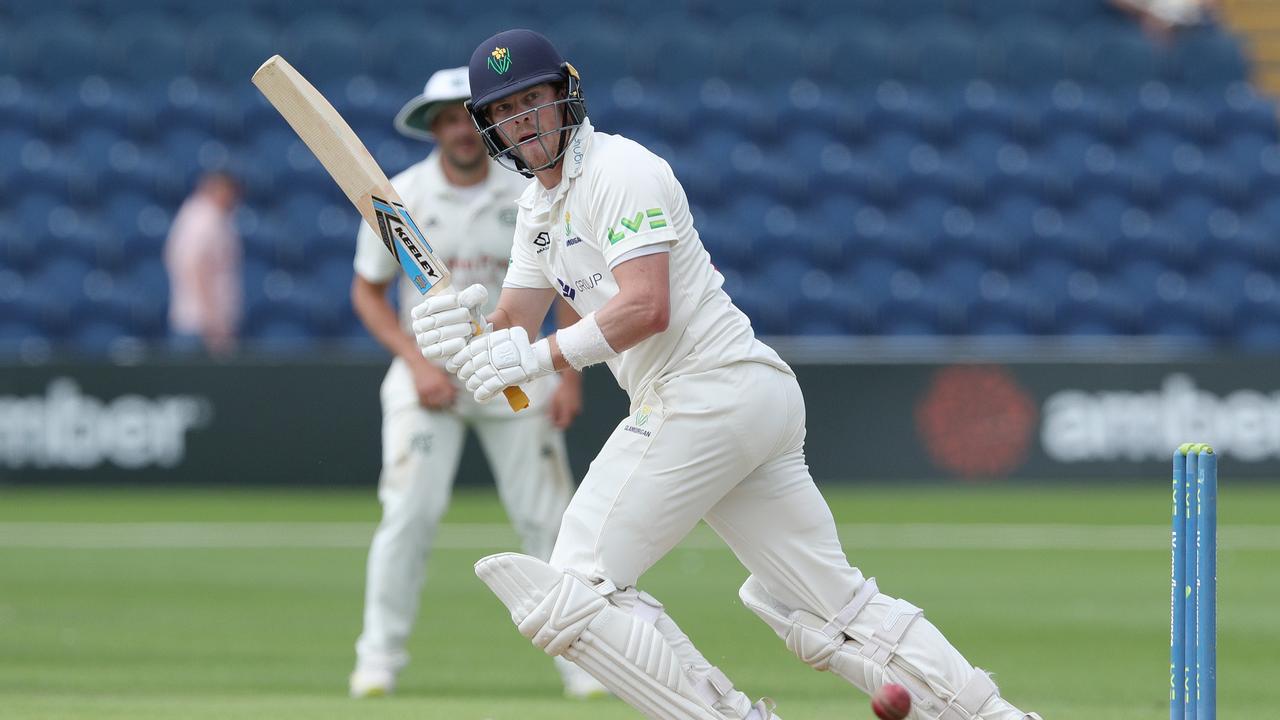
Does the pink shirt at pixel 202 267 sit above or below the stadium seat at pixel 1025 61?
below

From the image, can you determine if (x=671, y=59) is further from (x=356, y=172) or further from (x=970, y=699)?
(x=970, y=699)

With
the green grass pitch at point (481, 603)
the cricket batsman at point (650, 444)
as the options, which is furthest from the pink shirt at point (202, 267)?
the cricket batsman at point (650, 444)

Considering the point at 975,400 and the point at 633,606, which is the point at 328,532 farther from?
the point at 633,606

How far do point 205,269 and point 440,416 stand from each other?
7.05m

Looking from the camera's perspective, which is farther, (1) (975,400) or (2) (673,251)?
(1) (975,400)

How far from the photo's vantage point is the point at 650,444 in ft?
12.7

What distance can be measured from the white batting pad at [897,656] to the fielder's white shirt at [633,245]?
63cm

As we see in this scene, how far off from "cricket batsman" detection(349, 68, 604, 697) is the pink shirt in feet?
22.2

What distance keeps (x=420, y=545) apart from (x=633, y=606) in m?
1.85

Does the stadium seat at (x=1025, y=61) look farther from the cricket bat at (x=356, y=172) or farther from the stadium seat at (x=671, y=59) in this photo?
the cricket bat at (x=356, y=172)

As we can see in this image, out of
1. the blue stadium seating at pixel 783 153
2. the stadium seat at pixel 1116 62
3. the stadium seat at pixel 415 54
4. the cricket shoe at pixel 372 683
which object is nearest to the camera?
the cricket shoe at pixel 372 683

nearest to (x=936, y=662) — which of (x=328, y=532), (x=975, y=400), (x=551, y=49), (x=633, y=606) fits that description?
(x=633, y=606)

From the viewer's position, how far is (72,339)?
12.9 m

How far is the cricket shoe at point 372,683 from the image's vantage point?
17.8ft
